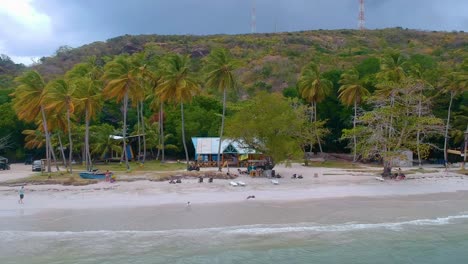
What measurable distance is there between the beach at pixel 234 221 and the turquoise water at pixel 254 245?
50mm

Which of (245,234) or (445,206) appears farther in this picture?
(445,206)

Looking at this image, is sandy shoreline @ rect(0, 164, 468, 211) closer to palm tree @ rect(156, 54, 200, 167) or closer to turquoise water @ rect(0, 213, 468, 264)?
turquoise water @ rect(0, 213, 468, 264)

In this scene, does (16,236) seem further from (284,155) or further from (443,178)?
(443,178)

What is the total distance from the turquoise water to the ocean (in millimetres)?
44

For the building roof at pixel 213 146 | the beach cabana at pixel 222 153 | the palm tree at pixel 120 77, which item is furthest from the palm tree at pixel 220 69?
the palm tree at pixel 120 77

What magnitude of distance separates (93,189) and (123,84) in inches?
555

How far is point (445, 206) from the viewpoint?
97.2 feet

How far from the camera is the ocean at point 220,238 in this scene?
1914 cm

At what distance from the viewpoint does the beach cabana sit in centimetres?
4875

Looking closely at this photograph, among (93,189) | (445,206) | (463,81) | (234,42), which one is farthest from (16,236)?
(234,42)

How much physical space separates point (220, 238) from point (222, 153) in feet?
92.7

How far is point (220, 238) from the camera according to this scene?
2167 cm

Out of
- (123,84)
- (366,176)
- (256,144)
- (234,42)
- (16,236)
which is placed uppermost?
(234,42)

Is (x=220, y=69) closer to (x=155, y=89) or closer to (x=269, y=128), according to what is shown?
(x=269, y=128)
